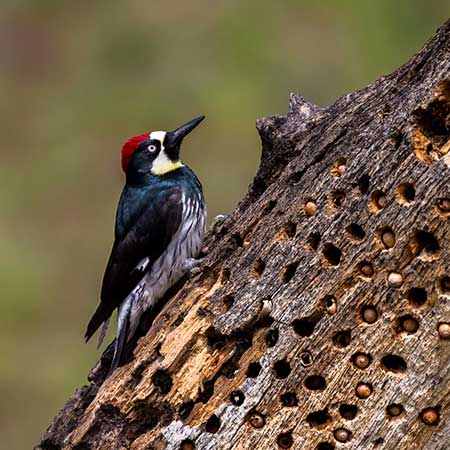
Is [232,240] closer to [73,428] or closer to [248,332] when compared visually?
[248,332]

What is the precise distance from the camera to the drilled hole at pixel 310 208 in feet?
16.0

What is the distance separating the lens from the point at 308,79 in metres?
12.9

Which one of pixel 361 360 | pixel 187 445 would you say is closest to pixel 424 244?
pixel 361 360

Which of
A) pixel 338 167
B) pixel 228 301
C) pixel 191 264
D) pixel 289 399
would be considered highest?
pixel 191 264

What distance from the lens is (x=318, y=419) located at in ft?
→ 15.6

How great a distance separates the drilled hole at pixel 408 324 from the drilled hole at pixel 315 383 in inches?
13.2

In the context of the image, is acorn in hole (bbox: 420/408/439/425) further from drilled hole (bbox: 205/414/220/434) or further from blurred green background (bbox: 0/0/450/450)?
blurred green background (bbox: 0/0/450/450)

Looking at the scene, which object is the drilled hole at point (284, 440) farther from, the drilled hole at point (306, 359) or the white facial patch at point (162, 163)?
the white facial patch at point (162, 163)

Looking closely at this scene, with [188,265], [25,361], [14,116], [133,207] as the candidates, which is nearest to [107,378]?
[188,265]

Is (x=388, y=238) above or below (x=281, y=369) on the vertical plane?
above

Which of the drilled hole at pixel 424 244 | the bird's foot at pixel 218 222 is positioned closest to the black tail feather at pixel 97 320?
the bird's foot at pixel 218 222

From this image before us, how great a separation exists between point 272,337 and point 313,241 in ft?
Answer: 1.23

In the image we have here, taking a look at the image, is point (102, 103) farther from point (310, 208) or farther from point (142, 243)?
point (310, 208)

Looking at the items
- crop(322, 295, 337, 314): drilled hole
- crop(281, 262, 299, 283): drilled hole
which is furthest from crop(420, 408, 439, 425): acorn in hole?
crop(281, 262, 299, 283): drilled hole
